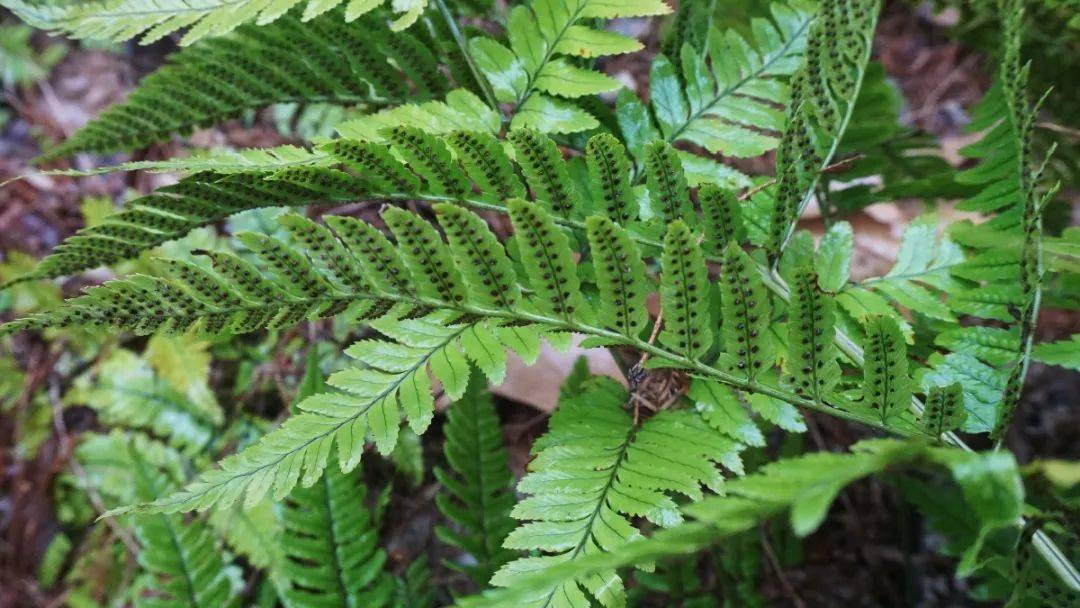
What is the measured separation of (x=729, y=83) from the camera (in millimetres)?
1732

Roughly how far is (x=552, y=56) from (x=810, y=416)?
1.68m

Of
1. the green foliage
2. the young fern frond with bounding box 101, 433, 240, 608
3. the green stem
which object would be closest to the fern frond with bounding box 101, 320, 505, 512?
the green stem

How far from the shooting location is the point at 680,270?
4.05ft

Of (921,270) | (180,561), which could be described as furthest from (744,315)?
(180,561)

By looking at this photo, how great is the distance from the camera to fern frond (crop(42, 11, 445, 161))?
1.78 meters

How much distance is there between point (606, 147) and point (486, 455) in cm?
105

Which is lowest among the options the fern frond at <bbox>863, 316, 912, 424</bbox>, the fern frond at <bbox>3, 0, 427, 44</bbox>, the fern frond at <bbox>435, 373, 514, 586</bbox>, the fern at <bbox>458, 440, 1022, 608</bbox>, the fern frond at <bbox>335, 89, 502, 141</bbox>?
the fern frond at <bbox>435, 373, 514, 586</bbox>

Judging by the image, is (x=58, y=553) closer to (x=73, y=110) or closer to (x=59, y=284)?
(x=59, y=284)

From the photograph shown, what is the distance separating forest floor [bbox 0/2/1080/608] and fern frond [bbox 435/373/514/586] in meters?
0.37

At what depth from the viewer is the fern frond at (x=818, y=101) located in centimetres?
143

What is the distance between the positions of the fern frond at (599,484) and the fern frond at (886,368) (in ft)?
1.04

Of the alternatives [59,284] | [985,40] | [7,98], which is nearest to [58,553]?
[59,284]

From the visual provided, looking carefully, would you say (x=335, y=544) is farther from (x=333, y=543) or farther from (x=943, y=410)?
(x=943, y=410)

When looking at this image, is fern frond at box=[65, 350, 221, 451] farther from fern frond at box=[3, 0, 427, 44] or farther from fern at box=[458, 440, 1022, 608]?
fern at box=[458, 440, 1022, 608]
